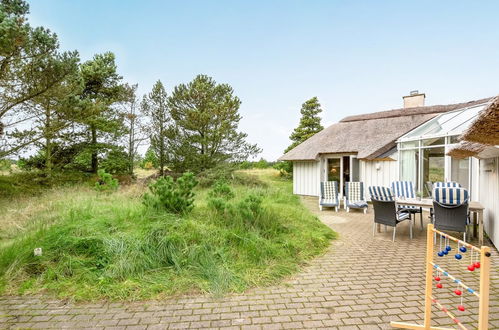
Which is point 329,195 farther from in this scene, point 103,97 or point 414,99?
point 103,97

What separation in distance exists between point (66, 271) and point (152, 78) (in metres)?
16.5

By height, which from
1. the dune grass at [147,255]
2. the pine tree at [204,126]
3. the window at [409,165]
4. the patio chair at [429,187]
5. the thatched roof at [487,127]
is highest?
the pine tree at [204,126]

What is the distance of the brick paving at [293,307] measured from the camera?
2.53m

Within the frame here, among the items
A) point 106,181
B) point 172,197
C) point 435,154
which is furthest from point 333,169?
point 106,181

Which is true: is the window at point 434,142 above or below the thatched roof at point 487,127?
above

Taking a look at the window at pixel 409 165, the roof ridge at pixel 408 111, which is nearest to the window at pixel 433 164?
the window at pixel 409 165

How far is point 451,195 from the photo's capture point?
5.40 m

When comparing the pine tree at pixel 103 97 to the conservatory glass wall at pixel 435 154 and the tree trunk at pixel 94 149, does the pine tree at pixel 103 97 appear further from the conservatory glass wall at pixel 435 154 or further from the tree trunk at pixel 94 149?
the conservatory glass wall at pixel 435 154

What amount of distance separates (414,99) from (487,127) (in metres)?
13.3

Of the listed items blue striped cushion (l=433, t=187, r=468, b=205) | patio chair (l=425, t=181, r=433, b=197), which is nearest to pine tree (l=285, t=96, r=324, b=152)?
patio chair (l=425, t=181, r=433, b=197)

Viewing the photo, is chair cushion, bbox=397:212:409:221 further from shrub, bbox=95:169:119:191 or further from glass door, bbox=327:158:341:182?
shrub, bbox=95:169:119:191

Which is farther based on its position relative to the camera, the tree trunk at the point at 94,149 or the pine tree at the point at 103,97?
the tree trunk at the point at 94,149

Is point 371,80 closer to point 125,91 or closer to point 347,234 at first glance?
point 347,234

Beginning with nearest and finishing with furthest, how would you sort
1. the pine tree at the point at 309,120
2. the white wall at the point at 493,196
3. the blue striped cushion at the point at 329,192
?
the white wall at the point at 493,196, the blue striped cushion at the point at 329,192, the pine tree at the point at 309,120
